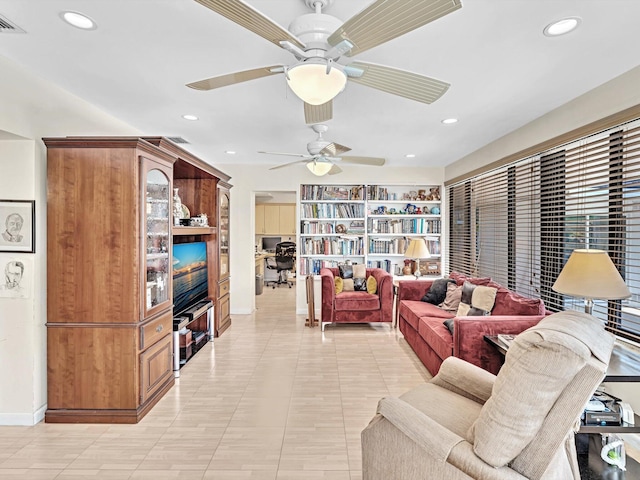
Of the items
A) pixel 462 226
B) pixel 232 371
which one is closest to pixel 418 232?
pixel 462 226

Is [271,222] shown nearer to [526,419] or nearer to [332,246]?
[332,246]

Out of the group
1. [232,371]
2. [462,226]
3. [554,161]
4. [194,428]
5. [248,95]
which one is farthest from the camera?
[462,226]

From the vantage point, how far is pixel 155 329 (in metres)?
2.89

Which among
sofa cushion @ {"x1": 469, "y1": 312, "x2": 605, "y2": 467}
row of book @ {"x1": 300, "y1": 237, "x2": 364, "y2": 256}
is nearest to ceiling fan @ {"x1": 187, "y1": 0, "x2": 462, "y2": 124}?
sofa cushion @ {"x1": 469, "y1": 312, "x2": 605, "y2": 467}

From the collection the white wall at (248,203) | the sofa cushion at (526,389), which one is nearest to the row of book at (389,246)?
the white wall at (248,203)

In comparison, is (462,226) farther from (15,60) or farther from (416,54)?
(15,60)

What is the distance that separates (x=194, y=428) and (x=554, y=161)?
12.8 feet

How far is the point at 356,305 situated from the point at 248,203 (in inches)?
100

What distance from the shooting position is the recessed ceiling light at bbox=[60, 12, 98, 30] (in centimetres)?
187

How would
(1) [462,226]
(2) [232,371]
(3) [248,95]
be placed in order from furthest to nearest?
(1) [462,226] < (2) [232,371] < (3) [248,95]

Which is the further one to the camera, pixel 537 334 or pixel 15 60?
pixel 15 60

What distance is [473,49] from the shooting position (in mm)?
2189

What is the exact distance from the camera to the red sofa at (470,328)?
2.82 metres

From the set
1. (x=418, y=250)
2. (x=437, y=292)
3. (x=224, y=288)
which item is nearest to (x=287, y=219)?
(x=224, y=288)
